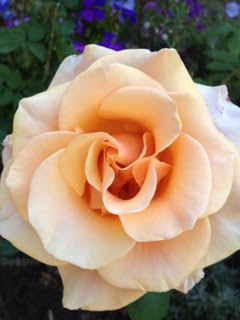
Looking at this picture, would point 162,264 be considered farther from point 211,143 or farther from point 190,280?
point 211,143

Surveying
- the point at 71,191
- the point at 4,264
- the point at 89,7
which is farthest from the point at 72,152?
the point at 89,7

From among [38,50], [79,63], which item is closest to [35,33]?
[38,50]

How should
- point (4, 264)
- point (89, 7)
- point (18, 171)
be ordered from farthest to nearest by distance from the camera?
point (89, 7) < point (4, 264) < point (18, 171)

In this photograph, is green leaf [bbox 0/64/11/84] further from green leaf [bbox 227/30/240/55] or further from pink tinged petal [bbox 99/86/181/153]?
pink tinged petal [bbox 99/86/181/153]

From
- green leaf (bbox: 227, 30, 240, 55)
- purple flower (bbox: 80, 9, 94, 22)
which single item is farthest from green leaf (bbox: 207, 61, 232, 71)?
purple flower (bbox: 80, 9, 94, 22)

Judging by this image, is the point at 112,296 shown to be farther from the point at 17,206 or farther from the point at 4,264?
the point at 4,264

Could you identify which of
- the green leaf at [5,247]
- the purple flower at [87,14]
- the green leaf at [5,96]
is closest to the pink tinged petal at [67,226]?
the green leaf at [5,247]
